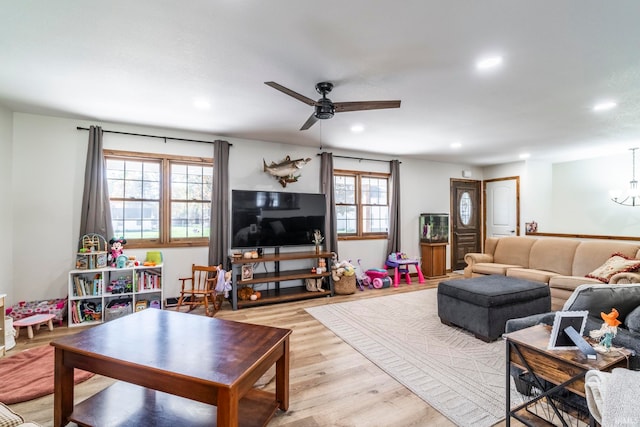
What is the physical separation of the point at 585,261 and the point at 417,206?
2954 mm

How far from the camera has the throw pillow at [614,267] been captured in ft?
11.3

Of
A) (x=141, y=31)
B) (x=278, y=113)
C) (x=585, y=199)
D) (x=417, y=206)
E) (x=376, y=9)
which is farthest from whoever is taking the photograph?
(x=417, y=206)

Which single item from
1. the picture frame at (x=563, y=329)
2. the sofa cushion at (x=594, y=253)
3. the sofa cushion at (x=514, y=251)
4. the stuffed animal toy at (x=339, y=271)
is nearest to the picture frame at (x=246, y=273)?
the stuffed animal toy at (x=339, y=271)

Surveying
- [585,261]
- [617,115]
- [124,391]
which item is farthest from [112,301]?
[617,115]

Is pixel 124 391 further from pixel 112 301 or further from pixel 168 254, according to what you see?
pixel 168 254

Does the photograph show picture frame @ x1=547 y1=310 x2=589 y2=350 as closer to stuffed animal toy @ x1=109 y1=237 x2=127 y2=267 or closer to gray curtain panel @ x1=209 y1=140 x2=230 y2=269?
gray curtain panel @ x1=209 y1=140 x2=230 y2=269

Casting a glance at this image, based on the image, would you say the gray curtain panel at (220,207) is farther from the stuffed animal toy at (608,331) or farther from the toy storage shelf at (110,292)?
the stuffed animal toy at (608,331)

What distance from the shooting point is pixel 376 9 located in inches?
70.4

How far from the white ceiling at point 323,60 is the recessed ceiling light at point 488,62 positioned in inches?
2.5

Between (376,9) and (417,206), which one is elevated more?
(376,9)

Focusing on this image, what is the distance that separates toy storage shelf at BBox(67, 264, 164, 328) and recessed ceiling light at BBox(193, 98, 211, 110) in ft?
6.99

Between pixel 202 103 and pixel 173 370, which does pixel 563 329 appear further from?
pixel 202 103

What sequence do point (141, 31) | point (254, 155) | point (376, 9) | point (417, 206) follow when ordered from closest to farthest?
1. point (376, 9)
2. point (141, 31)
3. point (254, 155)
4. point (417, 206)

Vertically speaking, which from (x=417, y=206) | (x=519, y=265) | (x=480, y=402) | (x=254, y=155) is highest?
(x=254, y=155)
